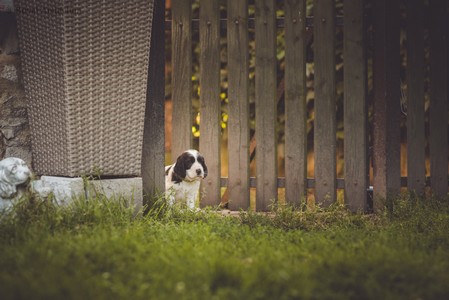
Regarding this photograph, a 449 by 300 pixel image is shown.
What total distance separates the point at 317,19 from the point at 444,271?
269cm

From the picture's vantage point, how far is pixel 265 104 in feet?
14.5

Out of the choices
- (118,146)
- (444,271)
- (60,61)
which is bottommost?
(444,271)

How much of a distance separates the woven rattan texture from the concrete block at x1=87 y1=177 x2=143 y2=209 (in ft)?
0.24

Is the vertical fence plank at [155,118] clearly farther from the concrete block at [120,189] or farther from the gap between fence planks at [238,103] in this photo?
the gap between fence planks at [238,103]

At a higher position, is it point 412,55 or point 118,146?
point 412,55

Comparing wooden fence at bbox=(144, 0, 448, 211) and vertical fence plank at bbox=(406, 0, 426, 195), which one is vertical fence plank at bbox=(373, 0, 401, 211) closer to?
wooden fence at bbox=(144, 0, 448, 211)

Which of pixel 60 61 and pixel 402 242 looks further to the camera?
pixel 60 61

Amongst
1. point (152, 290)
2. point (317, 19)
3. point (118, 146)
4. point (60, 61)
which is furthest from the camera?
point (317, 19)

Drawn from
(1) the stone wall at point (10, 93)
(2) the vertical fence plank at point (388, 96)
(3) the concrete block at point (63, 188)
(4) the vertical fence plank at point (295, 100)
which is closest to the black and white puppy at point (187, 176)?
(4) the vertical fence plank at point (295, 100)

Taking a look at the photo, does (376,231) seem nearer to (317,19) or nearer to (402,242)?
(402,242)

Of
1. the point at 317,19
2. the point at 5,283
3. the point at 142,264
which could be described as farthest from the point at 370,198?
the point at 5,283

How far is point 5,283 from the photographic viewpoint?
1945 millimetres

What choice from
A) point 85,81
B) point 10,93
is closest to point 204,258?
point 85,81

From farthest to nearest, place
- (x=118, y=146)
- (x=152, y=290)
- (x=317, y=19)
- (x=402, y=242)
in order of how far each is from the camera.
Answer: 1. (x=317, y=19)
2. (x=118, y=146)
3. (x=402, y=242)
4. (x=152, y=290)
